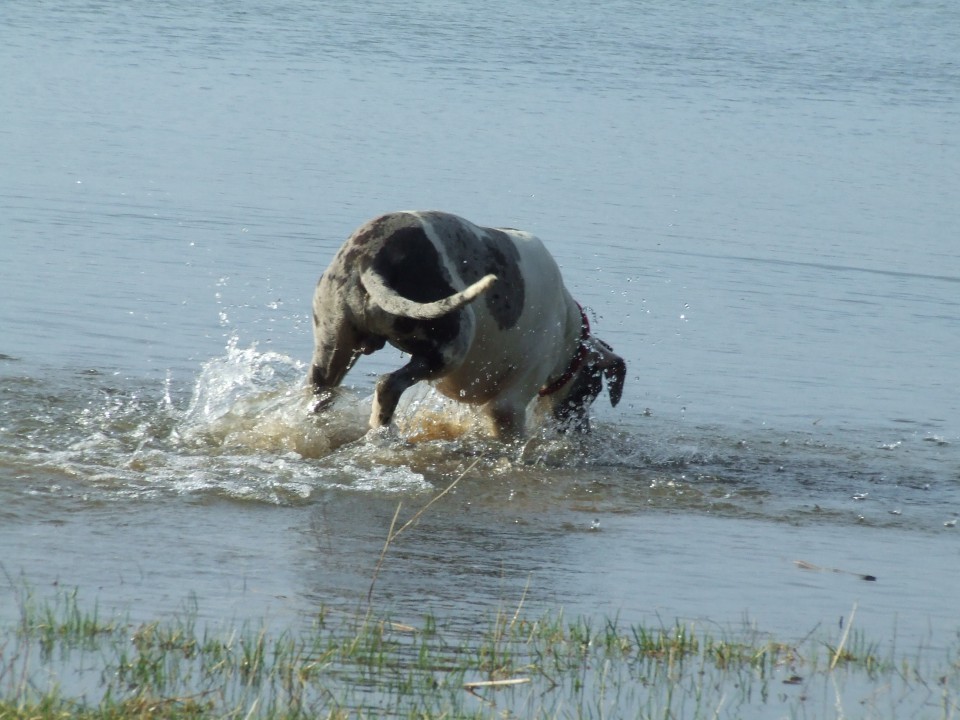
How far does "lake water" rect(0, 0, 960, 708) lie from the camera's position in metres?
5.99

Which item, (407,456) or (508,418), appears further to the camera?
(508,418)

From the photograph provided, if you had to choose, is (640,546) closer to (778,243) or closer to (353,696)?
(353,696)

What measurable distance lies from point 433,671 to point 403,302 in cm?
280

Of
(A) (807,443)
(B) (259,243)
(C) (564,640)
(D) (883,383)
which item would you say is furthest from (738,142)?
(C) (564,640)

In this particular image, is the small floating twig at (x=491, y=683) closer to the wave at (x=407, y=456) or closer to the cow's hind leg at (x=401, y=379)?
the wave at (x=407, y=456)

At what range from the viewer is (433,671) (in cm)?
451

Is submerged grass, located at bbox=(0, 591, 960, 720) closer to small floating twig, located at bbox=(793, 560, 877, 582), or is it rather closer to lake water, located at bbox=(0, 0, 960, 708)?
lake water, located at bbox=(0, 0, 960, 708)

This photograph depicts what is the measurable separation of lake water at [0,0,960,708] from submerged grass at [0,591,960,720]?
0.98ft

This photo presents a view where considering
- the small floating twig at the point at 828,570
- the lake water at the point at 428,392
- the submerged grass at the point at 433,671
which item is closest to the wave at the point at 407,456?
the lake water at the point at 428,392

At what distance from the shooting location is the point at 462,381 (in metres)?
8.31

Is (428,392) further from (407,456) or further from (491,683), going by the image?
(491,683)

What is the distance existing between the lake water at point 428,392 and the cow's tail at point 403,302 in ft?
2.68

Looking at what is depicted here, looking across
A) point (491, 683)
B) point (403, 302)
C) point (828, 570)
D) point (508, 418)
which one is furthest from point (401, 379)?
point (491, 683)

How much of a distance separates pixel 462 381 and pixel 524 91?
16.2m
